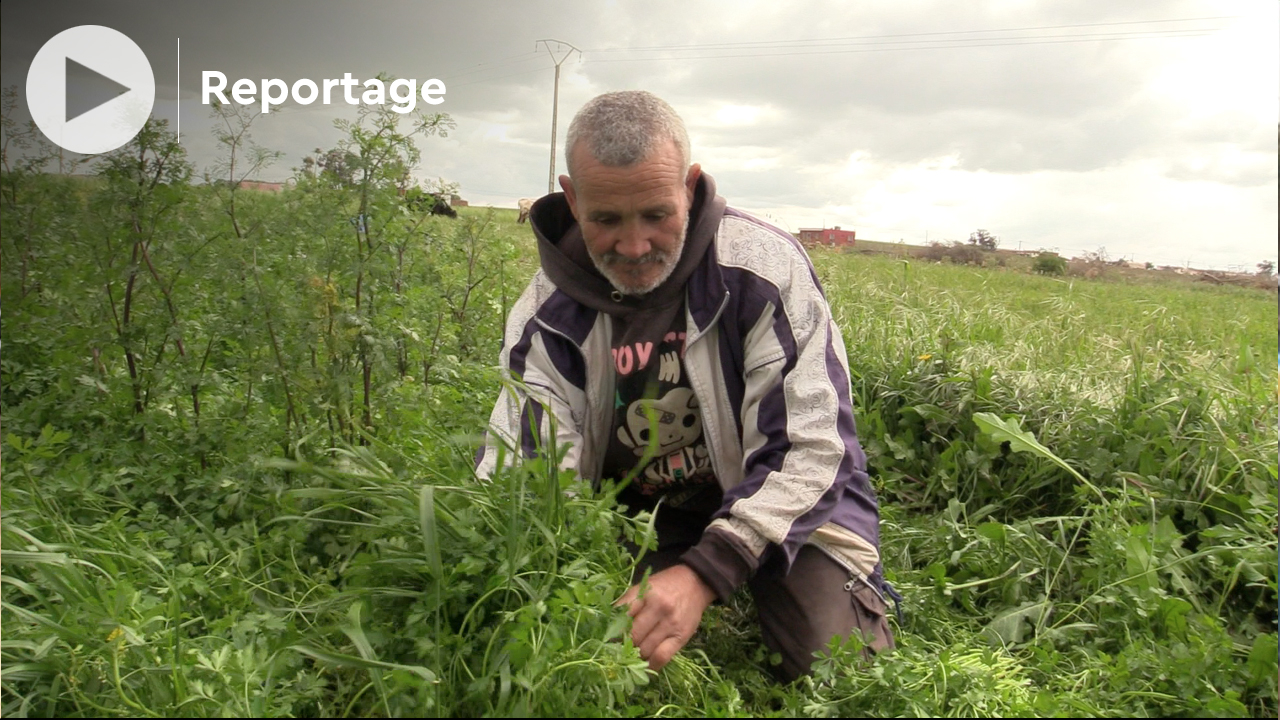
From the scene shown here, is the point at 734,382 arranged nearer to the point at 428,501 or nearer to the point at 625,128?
the point at 625,128

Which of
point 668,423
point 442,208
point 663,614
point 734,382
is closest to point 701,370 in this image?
point 734,382

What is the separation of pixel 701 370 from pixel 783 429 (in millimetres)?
318

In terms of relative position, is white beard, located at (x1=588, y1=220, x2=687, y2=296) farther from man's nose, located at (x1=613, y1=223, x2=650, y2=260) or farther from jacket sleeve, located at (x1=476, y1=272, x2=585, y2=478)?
jacket sleeve, located at (x1=476, y1=272, x2=585, y2=478)

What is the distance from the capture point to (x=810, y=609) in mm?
2469

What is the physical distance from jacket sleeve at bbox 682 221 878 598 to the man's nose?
0.27 metres

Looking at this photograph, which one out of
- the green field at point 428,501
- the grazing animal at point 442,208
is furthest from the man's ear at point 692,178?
the grazing animal at point 442,208

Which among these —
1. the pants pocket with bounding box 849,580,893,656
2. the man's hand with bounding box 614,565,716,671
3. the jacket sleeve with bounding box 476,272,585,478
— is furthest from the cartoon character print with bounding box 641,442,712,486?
the man's hand with bounding box 614,565,716,671

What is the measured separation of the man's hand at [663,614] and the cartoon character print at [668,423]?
2.25 ft

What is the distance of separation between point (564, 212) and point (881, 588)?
1.55 meters

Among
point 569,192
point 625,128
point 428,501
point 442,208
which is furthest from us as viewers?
point 442,208

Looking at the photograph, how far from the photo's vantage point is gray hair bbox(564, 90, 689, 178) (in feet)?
7.75

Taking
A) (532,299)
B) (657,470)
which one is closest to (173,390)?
(532,299)

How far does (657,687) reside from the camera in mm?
1953

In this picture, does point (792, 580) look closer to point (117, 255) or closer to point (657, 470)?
point (657, 470)
